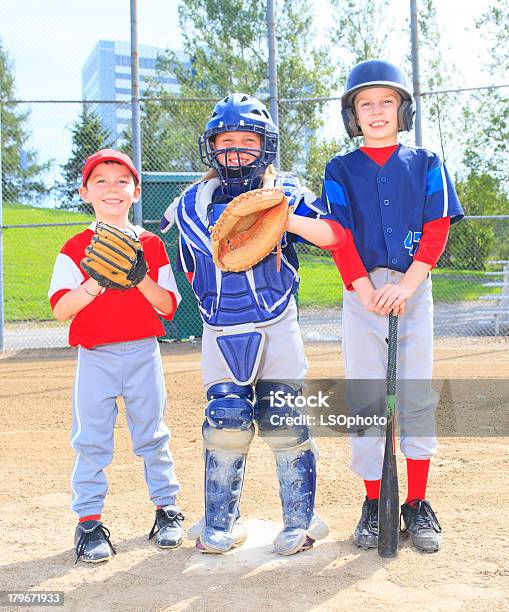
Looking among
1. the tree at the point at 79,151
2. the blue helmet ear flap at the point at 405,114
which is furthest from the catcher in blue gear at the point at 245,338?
the tree at the point at 79,151

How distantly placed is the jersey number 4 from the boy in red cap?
3.09ft

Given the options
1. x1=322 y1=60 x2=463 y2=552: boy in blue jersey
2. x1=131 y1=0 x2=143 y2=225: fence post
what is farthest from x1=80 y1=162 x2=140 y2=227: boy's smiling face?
x1=131 y1=0 x2=143 y2=225: fence post

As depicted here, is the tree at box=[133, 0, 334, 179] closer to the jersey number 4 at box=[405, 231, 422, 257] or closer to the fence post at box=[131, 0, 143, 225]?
the fence post at box=[131, 0, 143, 225]

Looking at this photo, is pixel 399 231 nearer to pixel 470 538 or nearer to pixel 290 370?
pixel 290 370

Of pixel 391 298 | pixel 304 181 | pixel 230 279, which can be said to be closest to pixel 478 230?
pixel 304 181

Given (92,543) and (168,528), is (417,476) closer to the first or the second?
(168,528)

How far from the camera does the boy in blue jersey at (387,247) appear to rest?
8.95ft

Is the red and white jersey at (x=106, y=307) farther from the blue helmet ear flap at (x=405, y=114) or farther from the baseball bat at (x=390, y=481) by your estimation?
the blue helmet ear flap at (x=405, y=114)

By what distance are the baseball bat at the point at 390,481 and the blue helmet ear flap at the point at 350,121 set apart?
2.65 feet

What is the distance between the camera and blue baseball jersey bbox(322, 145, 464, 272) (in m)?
2.73

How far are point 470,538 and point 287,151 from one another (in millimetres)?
13943

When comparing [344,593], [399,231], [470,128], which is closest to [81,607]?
[344,593]

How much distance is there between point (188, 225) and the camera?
2.66 meters

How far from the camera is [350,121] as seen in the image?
9.57 feet
